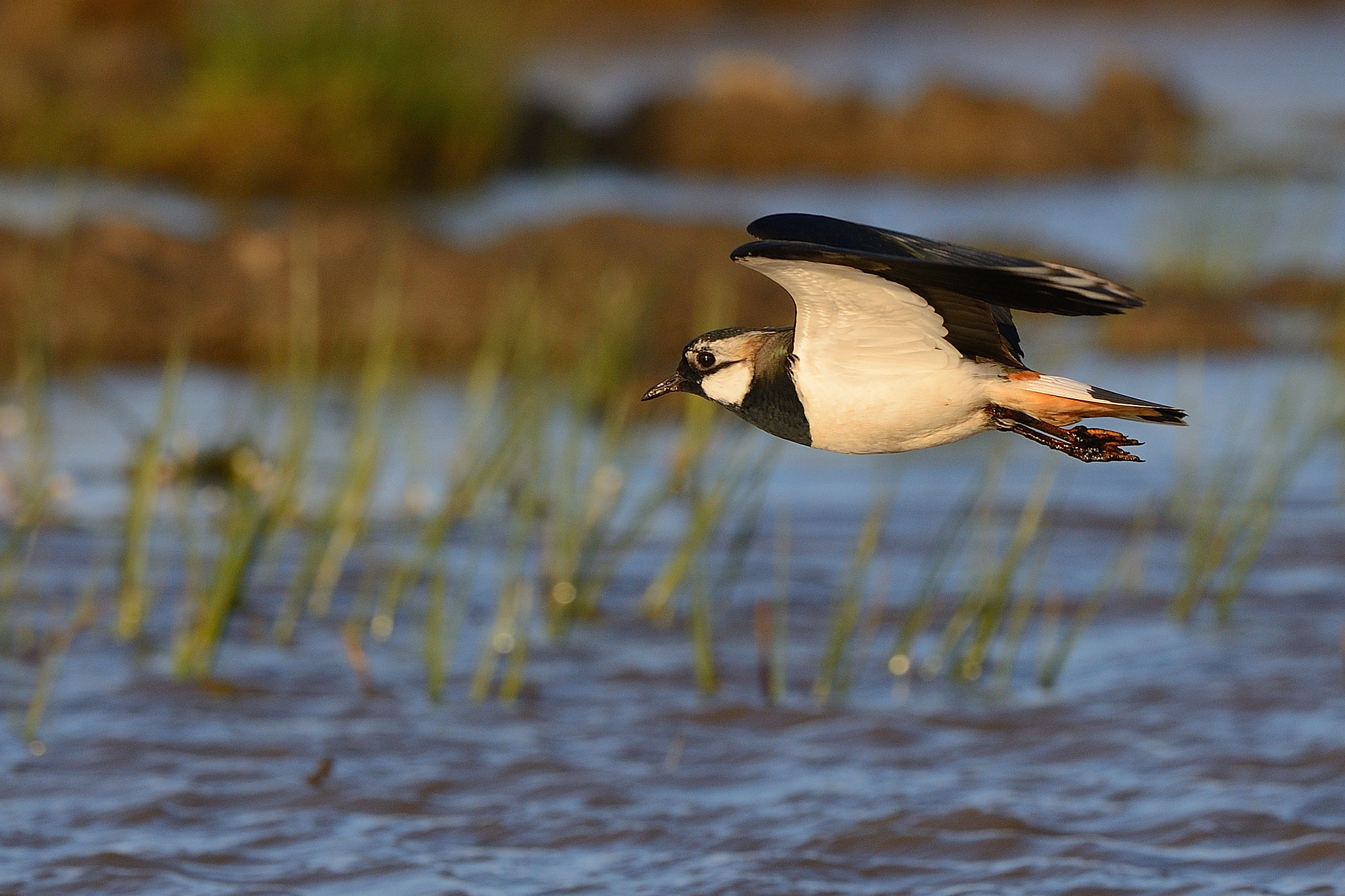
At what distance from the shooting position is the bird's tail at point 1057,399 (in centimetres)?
321

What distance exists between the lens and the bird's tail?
321cm

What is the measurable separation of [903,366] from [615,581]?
3.72 meters

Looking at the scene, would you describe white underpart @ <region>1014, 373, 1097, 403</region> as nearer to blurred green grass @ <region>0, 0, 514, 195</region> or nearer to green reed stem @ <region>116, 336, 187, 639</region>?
green reed stem @ <region>116, 336, 187, 639</region>

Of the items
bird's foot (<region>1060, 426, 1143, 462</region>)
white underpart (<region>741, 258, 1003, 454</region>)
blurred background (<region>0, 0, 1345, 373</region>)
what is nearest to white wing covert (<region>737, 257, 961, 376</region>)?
white underpart (<region>741, 258, 1003, 454</region>)

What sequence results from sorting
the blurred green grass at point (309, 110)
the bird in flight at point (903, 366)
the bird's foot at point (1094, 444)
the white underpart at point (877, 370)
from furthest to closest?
the blurred green grass at point (309, 110), the bird's foot at point (1094, 444), the white underpart at point (877, 370), the bird in flight at point (903, 366)

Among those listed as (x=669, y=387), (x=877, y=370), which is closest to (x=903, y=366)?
(x=877, y=370)

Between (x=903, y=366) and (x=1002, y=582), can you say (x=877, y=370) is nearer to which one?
(x=903, y=366)

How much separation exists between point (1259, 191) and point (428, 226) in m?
5.62

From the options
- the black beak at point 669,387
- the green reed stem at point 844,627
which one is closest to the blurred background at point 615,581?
the green reed stem at point 844,627

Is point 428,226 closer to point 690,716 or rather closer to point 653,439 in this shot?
point 653,439

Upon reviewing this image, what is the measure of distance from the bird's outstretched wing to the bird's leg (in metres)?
0.11

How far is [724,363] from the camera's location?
3.58m

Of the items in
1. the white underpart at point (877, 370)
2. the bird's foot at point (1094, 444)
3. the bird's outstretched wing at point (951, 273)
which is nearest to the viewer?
the bird's outstretched wing at point (951, 273)

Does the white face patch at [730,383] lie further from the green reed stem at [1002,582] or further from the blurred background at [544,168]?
the blurred background at [544,168]
